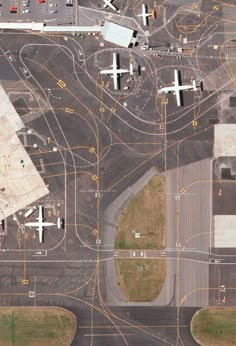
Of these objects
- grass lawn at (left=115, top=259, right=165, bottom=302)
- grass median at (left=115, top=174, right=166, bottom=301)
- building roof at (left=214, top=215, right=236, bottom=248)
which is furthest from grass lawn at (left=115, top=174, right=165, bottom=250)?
building roof at (left=214, top=215, right=236, bottom=248)

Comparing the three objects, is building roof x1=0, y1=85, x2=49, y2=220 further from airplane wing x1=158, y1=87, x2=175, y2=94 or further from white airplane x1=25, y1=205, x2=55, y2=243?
airplane wing x1=158, y1=87, x2=175, y2=94

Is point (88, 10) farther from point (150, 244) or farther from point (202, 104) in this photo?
point (150, 244)

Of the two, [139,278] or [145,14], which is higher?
[145,14]

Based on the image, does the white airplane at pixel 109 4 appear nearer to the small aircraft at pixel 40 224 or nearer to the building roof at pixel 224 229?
the small aircraft at pixel 40 224

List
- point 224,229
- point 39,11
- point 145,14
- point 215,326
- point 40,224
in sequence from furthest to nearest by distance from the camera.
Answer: point 224,229 < point 215,326 < point 145,14 < point 39,11 < point 40,224

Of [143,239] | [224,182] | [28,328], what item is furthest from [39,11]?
[28,328]

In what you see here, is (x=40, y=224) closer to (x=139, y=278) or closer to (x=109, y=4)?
(x=139, y=278)

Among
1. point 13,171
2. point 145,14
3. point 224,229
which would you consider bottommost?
point 224,229
